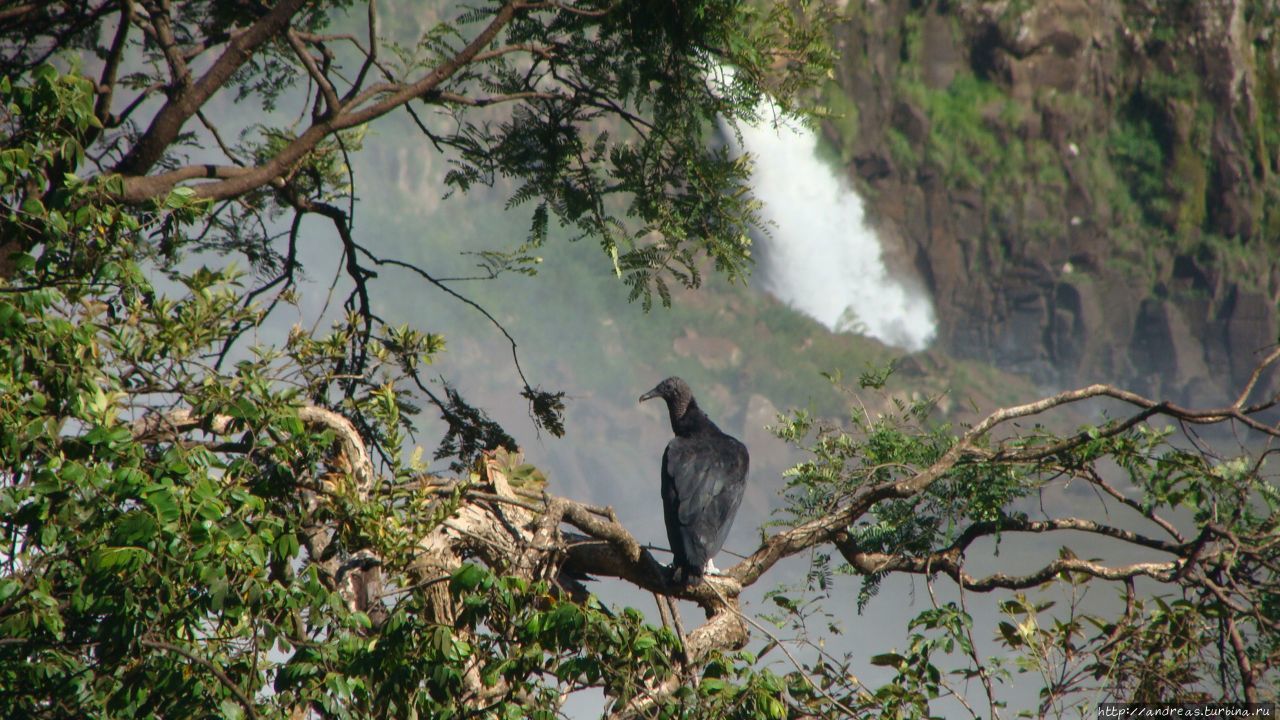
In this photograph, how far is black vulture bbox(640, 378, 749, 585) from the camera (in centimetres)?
322

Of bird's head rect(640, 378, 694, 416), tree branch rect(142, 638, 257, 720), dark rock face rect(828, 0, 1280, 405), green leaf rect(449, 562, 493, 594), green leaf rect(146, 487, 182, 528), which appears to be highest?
dark rock face rect(828, 0, 1280, 405)

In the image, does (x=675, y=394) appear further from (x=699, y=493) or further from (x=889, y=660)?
(x=889, y=660)

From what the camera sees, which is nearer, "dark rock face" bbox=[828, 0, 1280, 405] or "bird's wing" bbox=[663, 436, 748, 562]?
"bird's wing" bbox=[663, 436, 748, 562]

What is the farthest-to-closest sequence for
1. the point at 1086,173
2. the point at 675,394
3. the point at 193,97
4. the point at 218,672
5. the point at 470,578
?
the point at 1086,173 < the point at 675,394 < the point at 193,97 < the point at 470,578 < the point at 218,672

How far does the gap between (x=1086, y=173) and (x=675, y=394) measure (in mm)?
12262

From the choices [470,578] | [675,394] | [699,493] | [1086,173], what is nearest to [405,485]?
[470,578]

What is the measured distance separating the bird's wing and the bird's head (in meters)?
0.52

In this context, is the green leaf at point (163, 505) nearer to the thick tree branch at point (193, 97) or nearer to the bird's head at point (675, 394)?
the thick tree branch at point (193, 97)

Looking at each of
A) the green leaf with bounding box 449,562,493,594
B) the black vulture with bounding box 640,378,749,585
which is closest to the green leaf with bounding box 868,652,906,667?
the black vulture with bounding box 640,378,749,585

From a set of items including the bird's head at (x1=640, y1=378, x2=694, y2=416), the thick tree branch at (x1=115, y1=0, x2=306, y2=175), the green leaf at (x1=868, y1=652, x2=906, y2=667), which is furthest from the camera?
the bird's head at (x1=640, y1=378, x2=694, y2=416)


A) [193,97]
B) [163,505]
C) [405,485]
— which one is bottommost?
[163,505]

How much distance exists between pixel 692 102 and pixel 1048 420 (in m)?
12.3

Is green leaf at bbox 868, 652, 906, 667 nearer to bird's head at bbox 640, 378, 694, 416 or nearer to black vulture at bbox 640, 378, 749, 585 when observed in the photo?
black vulture at bbox 640, 378, 749, 585

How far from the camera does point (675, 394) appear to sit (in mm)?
4480
